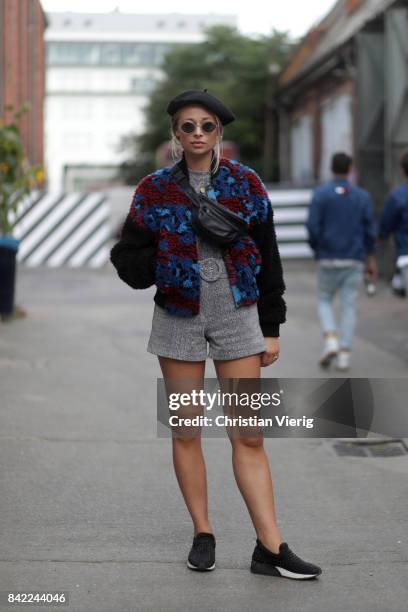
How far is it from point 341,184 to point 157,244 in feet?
19.7

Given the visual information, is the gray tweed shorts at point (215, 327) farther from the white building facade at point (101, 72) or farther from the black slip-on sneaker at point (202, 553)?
the white building facade at point (101, 72)

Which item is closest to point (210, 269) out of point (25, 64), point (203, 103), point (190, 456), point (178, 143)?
point (178, 143)

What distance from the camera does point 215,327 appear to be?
14.8 ft

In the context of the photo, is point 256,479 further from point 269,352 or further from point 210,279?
point 210,279

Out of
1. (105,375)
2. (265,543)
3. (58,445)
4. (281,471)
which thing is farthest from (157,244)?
(105,375)

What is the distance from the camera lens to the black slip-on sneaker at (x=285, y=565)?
4559mm

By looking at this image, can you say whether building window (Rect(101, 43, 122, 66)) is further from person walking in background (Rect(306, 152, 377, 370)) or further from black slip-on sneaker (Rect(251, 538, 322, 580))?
black slip-on sneaker (Rect(251, 538, 322, 580))

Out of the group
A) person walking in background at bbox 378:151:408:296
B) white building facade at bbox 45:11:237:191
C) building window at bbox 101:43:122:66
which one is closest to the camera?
person walking in background at bbox 378:151:408:296

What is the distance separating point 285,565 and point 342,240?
19.4ft

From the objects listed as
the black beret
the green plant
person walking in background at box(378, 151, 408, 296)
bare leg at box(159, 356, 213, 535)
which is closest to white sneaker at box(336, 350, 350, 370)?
person walking in background at box(378, 151, 408, 296)

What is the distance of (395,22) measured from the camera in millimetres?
21047

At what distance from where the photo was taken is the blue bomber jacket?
446 cm

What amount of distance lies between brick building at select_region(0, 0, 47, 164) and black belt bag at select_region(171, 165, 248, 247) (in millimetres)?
14880

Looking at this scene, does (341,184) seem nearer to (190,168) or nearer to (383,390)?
(383,390)
